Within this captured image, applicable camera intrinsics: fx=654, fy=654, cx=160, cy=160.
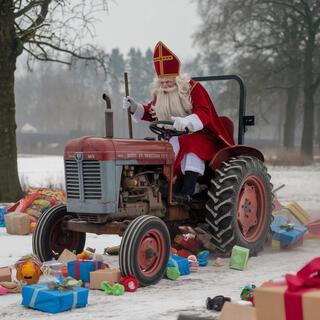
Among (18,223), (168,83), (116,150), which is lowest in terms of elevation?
(18,223)

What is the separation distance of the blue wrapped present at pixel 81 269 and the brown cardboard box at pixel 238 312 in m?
2.20

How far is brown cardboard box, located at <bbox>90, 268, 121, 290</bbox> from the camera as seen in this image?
513cm

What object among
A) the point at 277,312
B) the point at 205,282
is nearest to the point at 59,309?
the point at 205,282

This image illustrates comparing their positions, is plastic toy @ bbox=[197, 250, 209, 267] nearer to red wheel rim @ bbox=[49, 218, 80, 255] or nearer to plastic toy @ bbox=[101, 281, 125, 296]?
red wheel rim @ bbox=[49, 218, 80, 255]

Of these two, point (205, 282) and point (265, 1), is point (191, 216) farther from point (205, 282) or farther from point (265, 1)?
point (265, 1)

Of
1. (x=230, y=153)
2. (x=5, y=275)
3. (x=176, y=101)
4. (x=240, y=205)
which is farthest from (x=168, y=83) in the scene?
(x=5, y=275)

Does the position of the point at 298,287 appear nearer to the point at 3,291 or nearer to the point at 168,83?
the point at 3,291

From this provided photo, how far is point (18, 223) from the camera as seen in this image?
26.9 ft

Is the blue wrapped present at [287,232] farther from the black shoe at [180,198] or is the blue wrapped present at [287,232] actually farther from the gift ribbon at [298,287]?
the gift ribbon at [298,287]

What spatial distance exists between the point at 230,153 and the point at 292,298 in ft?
13.0

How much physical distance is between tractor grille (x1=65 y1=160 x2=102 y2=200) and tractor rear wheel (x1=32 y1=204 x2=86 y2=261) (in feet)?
1.57

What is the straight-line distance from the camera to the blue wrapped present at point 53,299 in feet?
14.6

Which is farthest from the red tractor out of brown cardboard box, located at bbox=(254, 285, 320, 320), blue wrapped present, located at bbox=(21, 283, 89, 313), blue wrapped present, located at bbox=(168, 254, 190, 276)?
brown cardboard box, located at bbox=(254, 285, 320, 320)

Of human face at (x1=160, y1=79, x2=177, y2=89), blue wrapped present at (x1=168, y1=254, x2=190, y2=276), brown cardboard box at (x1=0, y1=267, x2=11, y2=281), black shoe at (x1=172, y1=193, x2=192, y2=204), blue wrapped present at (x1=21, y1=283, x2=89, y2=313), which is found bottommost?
blue wrapped present at (x1=168, y1=254, x2=190, y2=276)
